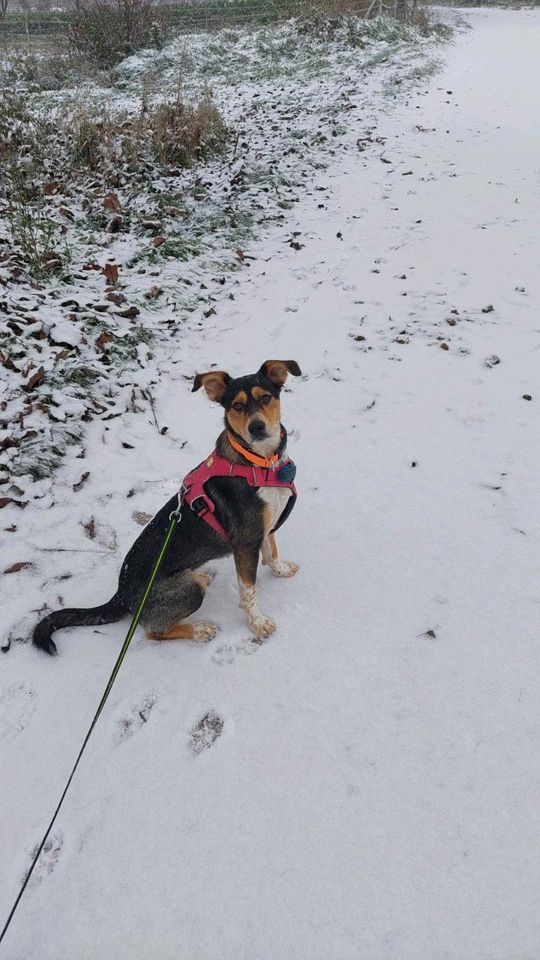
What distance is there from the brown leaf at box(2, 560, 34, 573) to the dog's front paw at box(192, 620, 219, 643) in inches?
55.4

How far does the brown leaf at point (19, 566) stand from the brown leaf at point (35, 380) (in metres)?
2.18

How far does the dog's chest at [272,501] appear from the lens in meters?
3.16

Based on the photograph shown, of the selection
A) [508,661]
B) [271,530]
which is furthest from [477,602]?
[271,530]

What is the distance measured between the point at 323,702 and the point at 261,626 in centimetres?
63

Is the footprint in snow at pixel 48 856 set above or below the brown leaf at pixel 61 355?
below

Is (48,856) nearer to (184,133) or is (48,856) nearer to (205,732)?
(205,732)

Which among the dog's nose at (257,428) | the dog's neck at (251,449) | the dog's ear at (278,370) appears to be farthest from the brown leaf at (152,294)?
the dog's nose at (257,428)

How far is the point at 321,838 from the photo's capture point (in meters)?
2.43

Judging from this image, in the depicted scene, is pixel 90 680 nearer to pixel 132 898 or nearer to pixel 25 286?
pixel 132 898

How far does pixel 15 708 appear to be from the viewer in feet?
9.87

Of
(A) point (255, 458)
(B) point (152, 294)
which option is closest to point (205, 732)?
(A) point (255, 458)

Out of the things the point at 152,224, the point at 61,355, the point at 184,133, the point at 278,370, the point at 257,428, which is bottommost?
the point at 61,355

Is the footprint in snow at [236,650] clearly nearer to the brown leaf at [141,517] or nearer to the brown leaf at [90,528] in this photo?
the brown leaf at [141,517]

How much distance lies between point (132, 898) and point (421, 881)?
51.4 inches
